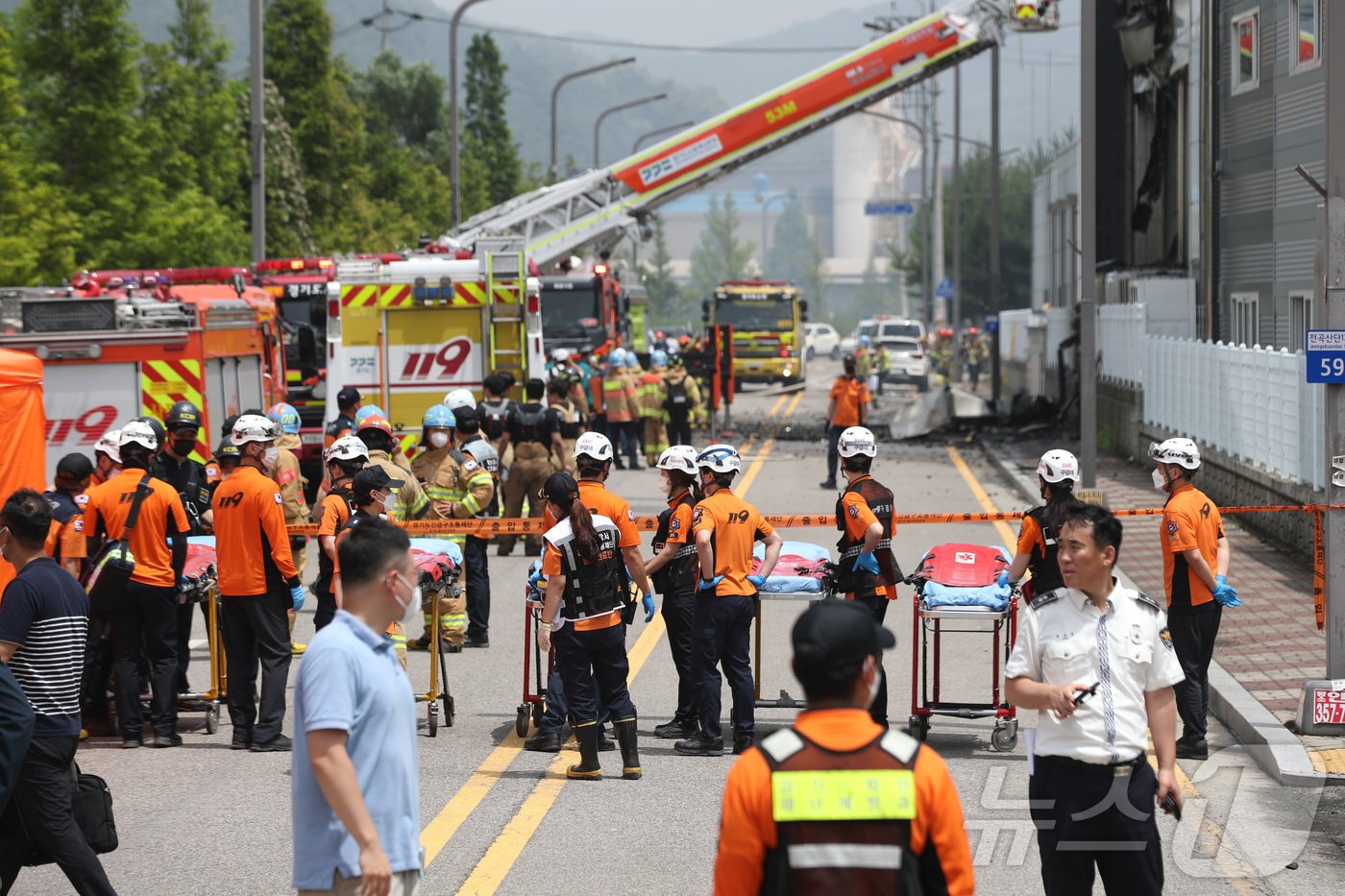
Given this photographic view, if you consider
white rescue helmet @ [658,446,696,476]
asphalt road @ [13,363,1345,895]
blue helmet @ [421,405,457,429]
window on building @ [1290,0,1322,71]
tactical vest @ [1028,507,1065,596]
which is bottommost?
asphalt road @ [13,363,1345,895]

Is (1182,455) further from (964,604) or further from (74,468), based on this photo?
(74,468)

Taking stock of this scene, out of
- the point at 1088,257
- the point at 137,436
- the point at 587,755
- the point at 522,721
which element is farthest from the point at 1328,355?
the point at 1088,257

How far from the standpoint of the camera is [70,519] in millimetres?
10219

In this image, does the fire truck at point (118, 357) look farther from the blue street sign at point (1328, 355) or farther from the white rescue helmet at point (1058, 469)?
the blue street sign at point (1328, 355)

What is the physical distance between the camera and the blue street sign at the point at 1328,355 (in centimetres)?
1026

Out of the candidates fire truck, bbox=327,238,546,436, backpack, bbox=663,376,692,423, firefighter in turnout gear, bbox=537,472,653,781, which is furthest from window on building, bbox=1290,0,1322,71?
firefighter in turnout gear, bbox=537,472,653,781

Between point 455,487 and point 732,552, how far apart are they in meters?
3.72

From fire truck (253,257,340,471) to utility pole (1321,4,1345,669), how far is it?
1647 centimetres

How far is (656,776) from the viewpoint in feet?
31.8

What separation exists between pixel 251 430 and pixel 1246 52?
1921cm

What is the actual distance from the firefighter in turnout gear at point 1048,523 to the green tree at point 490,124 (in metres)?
57.7

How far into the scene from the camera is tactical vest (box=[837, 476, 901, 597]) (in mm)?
10016

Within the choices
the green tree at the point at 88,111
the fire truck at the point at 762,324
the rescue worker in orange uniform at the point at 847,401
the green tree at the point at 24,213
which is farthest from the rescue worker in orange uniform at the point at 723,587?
the fire truck at the point at 762,324

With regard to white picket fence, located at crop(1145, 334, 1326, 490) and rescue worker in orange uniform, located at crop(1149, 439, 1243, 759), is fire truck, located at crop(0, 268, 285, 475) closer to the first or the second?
rescue worker in orange uniform, located at crop(1149, 439, 1243, 759)
